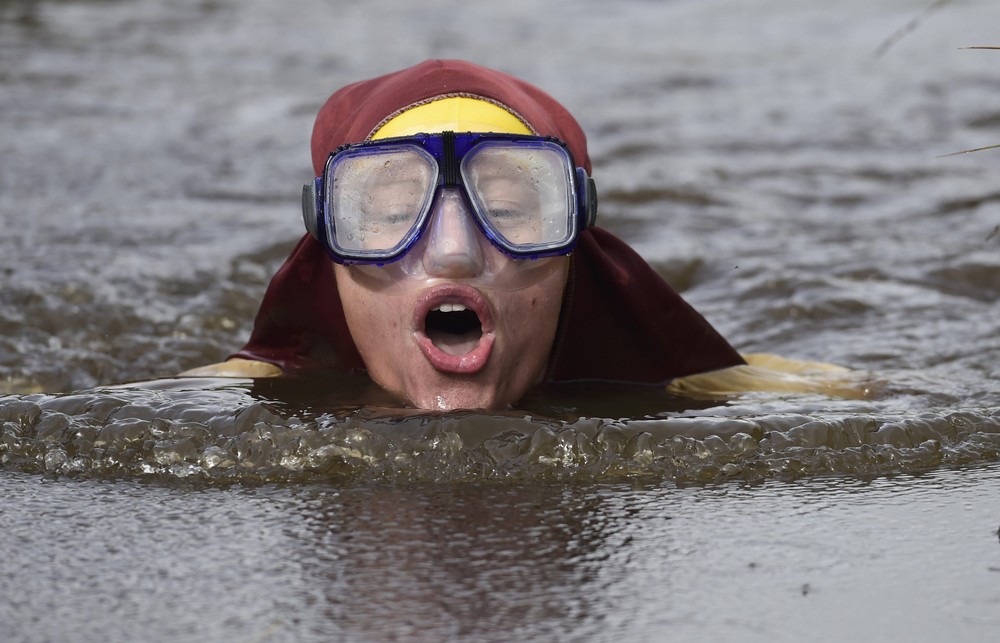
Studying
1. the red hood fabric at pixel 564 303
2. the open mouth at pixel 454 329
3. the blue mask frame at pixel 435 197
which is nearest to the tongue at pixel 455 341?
the open mouth at pixel 454 329

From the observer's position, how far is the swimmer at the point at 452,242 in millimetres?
3131

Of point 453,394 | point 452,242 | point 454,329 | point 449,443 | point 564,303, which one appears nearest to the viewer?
point 449,443

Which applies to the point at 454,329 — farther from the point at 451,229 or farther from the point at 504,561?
the point at 504,561

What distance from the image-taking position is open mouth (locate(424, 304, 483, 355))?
10.6 feet

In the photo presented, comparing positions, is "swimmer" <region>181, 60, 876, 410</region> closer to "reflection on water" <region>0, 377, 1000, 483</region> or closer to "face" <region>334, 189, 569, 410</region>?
"face" <region>334, 189, 569, 410</region>

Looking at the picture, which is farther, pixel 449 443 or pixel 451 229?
pixel 451 229

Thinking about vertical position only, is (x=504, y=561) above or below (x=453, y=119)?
below

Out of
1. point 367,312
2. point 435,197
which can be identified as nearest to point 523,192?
point 435,197

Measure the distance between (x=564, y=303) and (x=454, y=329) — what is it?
332 millimetres

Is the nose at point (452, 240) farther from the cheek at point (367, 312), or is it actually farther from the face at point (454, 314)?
the cheek at point (367, 312)

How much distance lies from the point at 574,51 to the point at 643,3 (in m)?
3.02

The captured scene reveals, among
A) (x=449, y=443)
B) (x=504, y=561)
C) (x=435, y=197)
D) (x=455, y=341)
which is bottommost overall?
(x=504, y=561)

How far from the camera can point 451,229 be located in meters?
3.09

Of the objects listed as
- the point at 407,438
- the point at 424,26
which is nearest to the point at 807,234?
the point at 407,438
